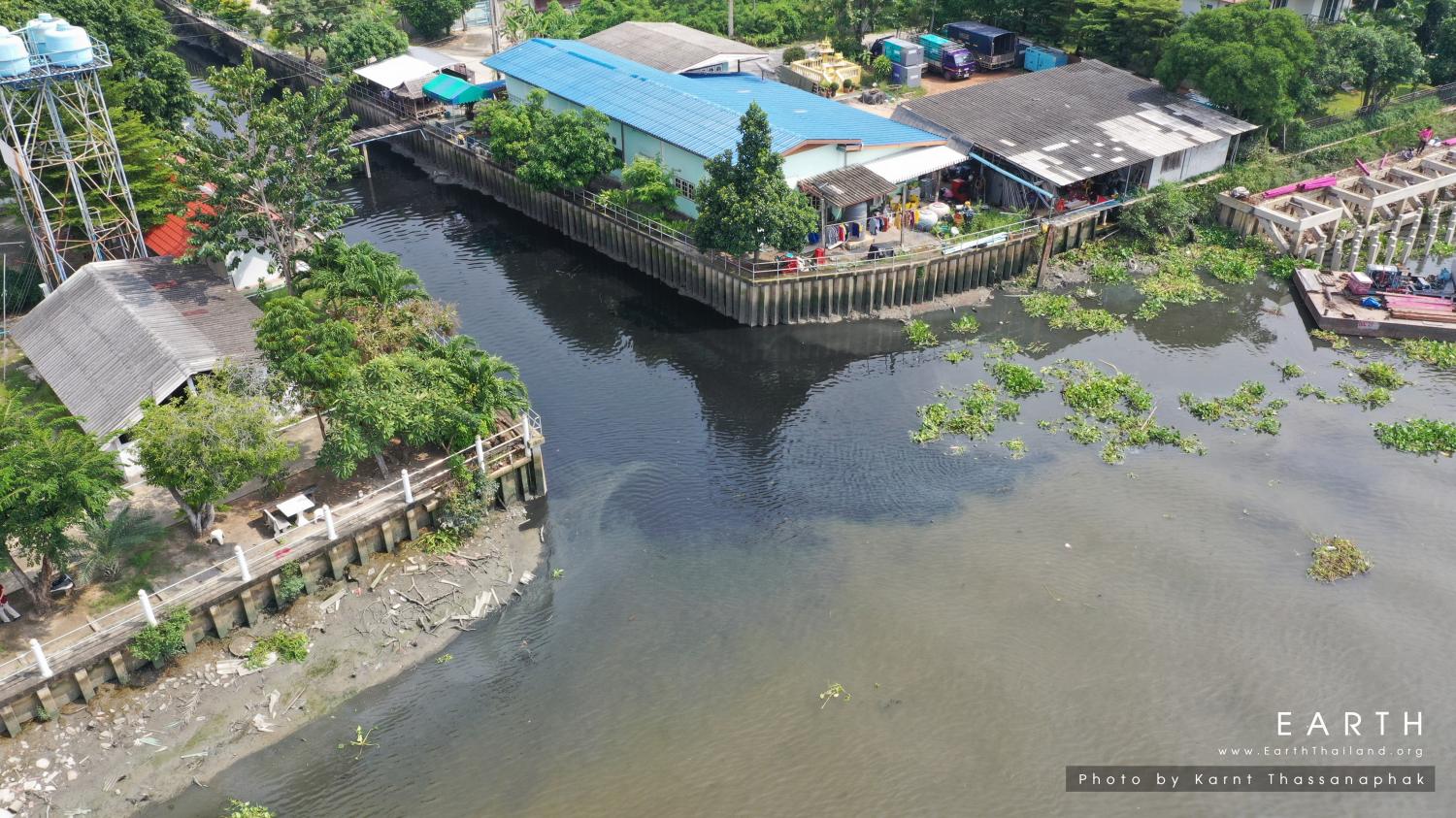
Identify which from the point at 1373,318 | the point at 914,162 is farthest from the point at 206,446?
the point at 1373,318

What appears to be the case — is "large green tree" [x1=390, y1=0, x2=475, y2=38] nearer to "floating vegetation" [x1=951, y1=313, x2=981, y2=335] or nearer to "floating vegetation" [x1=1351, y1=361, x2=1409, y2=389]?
"floating vegetation" [x1=951, y1=313, x2=981, y2=335]

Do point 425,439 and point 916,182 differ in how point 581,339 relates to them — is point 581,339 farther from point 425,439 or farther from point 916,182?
point 916,182

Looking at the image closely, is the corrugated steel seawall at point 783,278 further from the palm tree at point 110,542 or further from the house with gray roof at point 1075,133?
the palm tree at point 110,542

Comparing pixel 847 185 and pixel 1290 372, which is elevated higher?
pixel 847 185

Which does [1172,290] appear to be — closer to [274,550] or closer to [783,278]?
[783,278]

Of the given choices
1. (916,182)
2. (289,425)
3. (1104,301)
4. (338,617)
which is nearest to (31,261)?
(289,425)

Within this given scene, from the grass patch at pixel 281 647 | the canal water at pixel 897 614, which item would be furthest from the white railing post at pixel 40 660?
the grass patch at pixel 281 647
